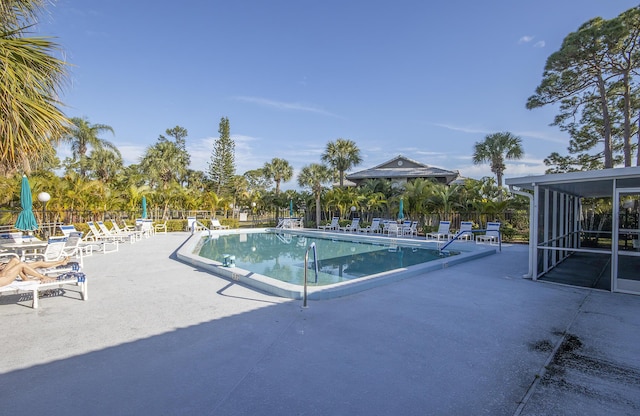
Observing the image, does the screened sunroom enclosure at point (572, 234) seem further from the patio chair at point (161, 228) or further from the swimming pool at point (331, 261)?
the patio chair at point (161, 228)

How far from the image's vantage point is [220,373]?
2996 mm

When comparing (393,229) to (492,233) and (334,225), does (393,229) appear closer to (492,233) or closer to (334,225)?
(492,233)

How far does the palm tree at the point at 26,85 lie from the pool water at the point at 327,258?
5.37 metres

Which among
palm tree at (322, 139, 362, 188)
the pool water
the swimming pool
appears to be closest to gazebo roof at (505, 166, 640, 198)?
the swimming pool

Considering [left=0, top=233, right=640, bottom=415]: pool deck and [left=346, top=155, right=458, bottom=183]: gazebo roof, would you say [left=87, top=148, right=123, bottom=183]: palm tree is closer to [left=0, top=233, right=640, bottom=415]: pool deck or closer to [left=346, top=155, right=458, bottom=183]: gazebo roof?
[left=346, top=155, right=458, bottom=183]: gazebo roof

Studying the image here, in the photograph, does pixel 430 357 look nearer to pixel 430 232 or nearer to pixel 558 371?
pixel 558 371

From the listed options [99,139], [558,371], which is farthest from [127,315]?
[99,139]

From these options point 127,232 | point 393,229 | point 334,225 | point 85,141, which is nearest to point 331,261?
point 393,229

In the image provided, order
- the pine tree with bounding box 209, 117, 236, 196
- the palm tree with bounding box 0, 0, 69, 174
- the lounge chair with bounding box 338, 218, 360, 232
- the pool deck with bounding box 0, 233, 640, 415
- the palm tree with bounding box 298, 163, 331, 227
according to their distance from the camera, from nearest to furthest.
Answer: the pool deck with bounding box 0, 233, 640, 415 < the palm tree with bounding box 0, 0, 69, 174 < the lounge chair with bounding box 338, 218, 360, 232 < the palm tree with bounding box 298, 163, 331, 227 < the pine tree with bounding box 209, 117, 236, 196

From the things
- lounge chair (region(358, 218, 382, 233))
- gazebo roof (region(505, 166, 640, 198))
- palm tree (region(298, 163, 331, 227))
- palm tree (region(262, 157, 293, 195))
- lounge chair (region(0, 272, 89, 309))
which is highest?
palm tree (region(262, 157, 293, 195))

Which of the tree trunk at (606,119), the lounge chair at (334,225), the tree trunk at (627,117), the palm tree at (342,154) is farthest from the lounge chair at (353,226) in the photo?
the tree trunk at (627,117)

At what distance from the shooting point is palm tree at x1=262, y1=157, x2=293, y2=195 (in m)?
36.6

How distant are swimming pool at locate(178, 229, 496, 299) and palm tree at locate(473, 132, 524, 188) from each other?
10.7 metres

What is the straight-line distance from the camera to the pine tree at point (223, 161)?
123ft
